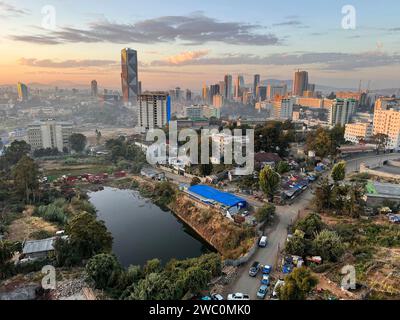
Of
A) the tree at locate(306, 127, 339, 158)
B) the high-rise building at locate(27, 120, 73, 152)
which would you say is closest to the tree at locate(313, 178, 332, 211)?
the tree at locate(306, 127, 339, 158)

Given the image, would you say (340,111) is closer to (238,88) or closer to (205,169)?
(205,169)

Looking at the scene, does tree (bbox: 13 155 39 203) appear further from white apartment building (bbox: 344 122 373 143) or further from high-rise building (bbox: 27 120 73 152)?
white apartment building (bbox: 344 122 373 143)

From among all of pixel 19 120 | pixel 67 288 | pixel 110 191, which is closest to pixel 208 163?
pixel 110 191

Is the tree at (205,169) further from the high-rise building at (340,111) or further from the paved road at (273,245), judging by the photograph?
the high-rise building at (340,111)

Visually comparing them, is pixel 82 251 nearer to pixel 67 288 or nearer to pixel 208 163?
pixel 67 288

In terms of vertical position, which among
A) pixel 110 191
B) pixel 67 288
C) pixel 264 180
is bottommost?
pixel 110 191
